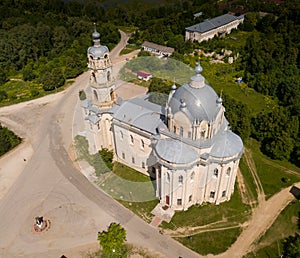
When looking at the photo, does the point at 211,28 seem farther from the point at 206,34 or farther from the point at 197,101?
the point at 197,101

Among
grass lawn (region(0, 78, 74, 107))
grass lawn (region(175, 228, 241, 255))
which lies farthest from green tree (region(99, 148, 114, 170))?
grass lawn (region(0, 78, 74, 107))

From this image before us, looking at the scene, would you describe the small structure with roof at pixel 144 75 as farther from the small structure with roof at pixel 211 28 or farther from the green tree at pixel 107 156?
the green tree at pixel 107 156

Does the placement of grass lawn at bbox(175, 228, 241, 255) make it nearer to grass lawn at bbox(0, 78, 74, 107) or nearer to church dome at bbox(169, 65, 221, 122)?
church dome at bbox(169, 65, 221, 122)

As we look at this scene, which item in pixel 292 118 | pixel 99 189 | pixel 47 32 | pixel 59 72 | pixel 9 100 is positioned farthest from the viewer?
pixel 47 32

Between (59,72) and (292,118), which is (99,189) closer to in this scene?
(292,118)

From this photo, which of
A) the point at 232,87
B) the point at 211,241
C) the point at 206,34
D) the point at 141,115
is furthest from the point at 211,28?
the point at 211,241

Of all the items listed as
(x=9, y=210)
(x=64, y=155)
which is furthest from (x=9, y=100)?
(x=9, y=210)

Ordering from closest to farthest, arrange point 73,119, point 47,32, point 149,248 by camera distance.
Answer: point 149,248
point 73,119
point 47,32
